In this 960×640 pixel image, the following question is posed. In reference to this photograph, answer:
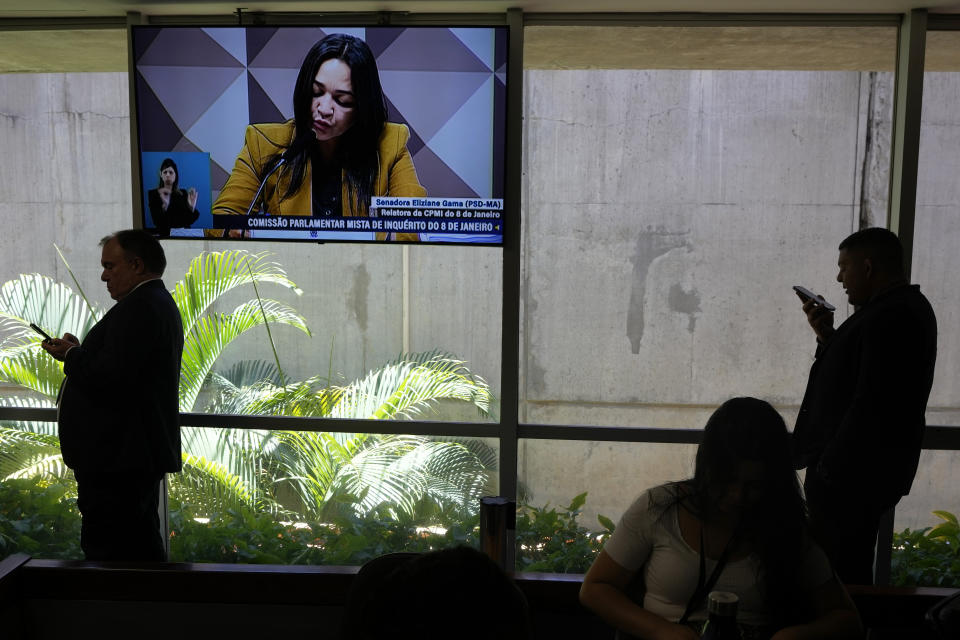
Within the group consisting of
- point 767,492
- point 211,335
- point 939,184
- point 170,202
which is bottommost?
point 767,492

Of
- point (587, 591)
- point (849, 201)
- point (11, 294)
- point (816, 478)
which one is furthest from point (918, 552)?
point (11, 294)

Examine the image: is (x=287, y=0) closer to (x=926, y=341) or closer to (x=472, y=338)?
(x=472, y=338)

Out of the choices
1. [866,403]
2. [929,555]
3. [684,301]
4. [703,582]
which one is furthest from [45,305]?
[929,555]

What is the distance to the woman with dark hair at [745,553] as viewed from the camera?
5.52 feet

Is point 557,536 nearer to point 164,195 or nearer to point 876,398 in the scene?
point 876,398

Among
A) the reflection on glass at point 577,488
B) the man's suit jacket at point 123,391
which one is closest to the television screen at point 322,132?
the man's suit jacket at point 123,391

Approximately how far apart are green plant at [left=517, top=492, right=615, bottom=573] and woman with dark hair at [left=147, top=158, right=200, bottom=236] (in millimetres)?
1993

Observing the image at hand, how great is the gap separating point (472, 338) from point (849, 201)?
5.87ft

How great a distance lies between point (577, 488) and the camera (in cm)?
378

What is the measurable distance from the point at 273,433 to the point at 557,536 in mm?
1395

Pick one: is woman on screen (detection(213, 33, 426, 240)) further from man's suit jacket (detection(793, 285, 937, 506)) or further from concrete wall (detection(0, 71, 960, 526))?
man's suit jacket (detection(793, 285, 937, 506))

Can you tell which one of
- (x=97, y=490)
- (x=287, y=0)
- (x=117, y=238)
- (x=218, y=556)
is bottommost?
(x=218, y=556)

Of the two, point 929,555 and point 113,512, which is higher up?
point 113,512

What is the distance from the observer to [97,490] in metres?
2.76
